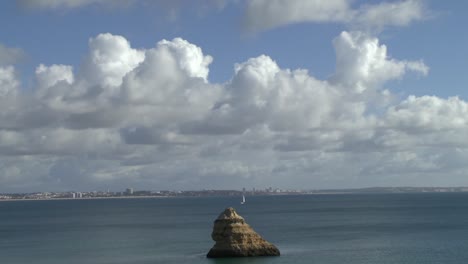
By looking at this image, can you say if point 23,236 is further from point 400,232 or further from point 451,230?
point 451,230

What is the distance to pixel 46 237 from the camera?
431 feet

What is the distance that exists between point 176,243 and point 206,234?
725 inches

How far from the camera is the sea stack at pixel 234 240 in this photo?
83312 millimetres

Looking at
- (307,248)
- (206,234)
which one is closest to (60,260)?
(307,248)

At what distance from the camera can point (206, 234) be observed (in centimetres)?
12812

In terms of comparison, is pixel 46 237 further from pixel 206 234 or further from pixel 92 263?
pixel 92 263

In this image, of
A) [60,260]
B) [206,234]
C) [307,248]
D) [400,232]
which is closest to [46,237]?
[206,234]

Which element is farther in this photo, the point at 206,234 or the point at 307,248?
the point at 206,234

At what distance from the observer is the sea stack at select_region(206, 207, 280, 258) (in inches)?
3280

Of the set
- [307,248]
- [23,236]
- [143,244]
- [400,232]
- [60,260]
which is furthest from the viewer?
[23,236]

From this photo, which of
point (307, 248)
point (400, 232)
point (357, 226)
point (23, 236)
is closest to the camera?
point (307, 248)

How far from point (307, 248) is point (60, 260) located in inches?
1375

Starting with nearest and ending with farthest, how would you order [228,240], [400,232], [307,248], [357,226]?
[228,240], [307,248], [400,232], [357,226]

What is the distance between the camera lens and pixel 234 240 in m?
83.6
